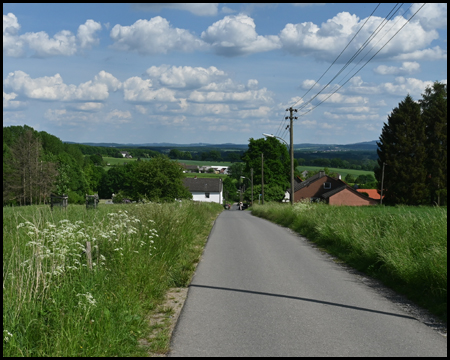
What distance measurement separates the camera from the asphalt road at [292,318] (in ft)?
16.9

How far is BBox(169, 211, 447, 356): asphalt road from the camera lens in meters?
5.15

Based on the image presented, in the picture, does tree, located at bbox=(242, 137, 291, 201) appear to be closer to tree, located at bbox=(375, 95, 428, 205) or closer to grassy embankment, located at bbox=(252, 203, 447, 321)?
tree, located at bbox=(375, 95, 428, 205)

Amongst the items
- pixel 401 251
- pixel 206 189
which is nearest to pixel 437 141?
pixel 401 251

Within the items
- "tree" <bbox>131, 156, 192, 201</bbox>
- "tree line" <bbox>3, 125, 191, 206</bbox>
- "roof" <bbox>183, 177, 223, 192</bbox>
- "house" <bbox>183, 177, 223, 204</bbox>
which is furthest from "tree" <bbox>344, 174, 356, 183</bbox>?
"tree" <bbox>131, 156, 192, 201</bbox>

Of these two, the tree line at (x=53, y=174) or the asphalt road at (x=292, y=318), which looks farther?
the tree line at (x=53, y=174)

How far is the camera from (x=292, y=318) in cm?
635

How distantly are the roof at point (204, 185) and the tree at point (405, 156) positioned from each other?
67.9 metres

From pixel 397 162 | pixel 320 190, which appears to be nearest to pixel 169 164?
pixel 397 162

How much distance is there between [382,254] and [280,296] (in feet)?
10.2

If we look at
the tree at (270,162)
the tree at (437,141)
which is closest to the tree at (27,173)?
the tree at (270,162)

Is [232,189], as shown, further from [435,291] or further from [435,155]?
[435,291]

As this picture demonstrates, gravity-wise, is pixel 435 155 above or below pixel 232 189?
above

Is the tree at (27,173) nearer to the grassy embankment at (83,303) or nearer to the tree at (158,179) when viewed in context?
the tree at (158,179)

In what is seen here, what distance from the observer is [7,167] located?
67.4 m
